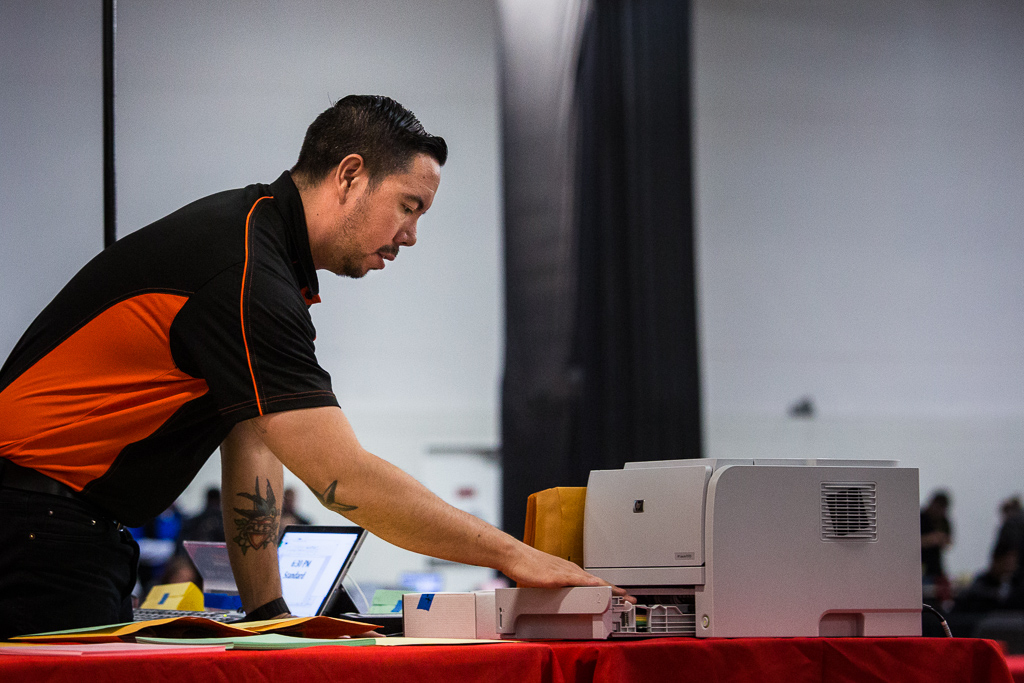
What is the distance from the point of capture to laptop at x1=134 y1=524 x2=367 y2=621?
5.47 feet

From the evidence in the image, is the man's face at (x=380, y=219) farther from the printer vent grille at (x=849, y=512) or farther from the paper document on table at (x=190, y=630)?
the printer vent grille at (x=849, y=512)

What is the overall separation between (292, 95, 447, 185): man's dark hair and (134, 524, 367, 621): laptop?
0.70 m

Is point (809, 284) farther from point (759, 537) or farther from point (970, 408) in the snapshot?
point (759, 537)

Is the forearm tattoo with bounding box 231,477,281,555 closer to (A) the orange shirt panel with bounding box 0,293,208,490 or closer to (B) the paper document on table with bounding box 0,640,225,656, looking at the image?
(A) the orange shirt panel with bounding box 0,293,208,490

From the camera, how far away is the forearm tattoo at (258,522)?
1496mm

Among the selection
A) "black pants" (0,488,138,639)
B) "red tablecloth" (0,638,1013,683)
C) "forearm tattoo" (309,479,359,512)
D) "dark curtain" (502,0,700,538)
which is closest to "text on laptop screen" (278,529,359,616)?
"black pants" (0,488,138,639)

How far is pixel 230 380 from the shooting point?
3.84 ft

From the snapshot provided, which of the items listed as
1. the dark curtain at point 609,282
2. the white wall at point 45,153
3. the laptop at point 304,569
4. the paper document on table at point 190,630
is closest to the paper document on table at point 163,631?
the paper document on table at point 190,630

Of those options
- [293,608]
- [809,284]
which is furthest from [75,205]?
[809,284]

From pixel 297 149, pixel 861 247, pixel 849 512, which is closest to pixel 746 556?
pixel 849 512

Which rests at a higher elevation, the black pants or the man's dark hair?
the man's dark hair

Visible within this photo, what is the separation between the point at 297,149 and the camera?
3195 mm

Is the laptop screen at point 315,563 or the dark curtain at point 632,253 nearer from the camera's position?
the laptop screen at point 315,563

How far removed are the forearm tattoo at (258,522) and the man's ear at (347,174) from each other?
540mm
